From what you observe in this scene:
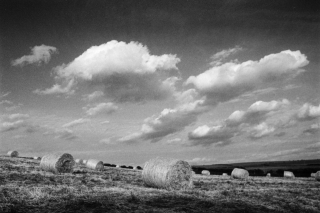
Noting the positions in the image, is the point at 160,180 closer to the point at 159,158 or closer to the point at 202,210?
the point at 159,158

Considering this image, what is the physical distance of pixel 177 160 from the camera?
52.4ft

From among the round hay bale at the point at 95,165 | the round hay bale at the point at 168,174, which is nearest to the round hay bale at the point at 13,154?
the round hay bale at the point at 95,165

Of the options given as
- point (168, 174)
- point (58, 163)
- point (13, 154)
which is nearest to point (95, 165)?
point (58, 163)

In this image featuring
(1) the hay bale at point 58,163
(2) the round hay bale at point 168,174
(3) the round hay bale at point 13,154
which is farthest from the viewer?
(3) the round hay bale at point 13,154

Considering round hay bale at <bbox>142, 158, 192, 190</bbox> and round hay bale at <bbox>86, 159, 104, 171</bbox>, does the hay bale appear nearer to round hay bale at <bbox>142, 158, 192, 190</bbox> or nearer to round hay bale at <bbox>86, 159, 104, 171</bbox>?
round hay bale at <bbox>142, 158, 192, 190</bbox>

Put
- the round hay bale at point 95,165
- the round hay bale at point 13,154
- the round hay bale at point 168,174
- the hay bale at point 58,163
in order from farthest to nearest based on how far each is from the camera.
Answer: the round hay bale at point 13,154 → the round hay bale at point 95,165 → the hay bale at point 58,163 → the round hay bale at point 168,174

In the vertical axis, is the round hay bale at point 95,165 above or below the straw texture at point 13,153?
below

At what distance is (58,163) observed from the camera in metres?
21.2

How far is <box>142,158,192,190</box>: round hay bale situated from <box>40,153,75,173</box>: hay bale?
28.3 feet

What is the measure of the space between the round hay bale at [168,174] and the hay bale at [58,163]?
8.62 meters

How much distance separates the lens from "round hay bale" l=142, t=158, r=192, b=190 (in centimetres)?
1506

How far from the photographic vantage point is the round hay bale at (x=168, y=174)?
15.1 metres

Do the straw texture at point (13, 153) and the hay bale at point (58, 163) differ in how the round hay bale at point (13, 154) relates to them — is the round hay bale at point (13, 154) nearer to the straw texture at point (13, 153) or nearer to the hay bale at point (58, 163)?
the straw texture at point (13, 153)

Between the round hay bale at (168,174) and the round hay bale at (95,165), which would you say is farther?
the round hay bale at (95,165)
